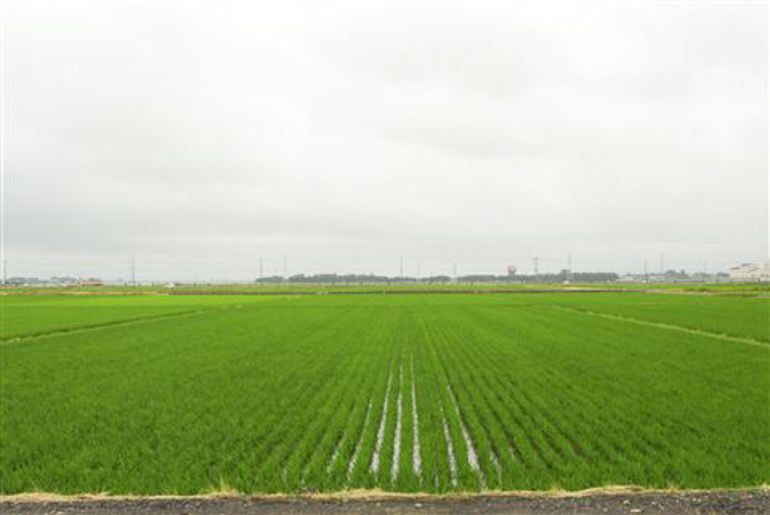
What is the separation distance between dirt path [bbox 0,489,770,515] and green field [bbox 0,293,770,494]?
1.28ft

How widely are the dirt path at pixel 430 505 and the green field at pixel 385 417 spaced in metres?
0.39

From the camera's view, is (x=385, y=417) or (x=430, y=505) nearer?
(x=430, y=505)

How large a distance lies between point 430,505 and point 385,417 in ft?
15.8

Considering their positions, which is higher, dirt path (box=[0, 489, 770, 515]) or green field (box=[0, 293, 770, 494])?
dirt path (box=[0, 489, 770, 515])

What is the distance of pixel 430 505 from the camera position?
6859 millimetres

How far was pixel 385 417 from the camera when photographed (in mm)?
11617

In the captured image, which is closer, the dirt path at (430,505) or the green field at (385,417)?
the dirt path at (430,505)

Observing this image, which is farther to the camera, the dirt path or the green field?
the green field

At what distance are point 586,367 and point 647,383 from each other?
3.10 meters

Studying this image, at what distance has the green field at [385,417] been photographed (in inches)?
311

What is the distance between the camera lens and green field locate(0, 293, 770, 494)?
7.90 m

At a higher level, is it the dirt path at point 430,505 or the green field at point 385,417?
the dirt path at point 430,505

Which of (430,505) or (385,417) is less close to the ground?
(430,505)

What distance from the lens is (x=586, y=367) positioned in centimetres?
1798
